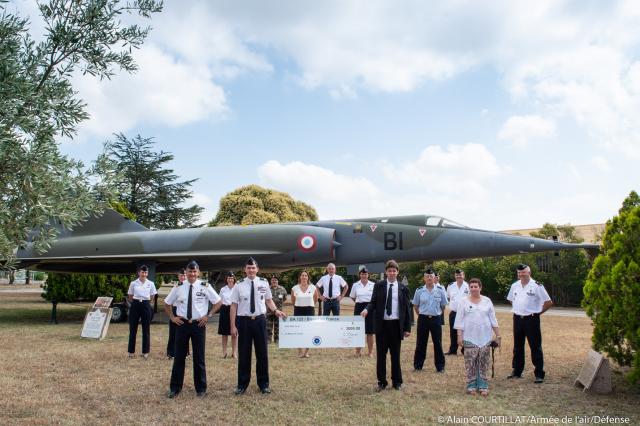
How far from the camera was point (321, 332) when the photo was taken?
799cm

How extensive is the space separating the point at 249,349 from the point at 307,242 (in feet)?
30.1

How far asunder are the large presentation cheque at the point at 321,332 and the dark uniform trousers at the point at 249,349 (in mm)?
989

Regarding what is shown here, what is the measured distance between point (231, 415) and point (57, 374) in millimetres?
3928

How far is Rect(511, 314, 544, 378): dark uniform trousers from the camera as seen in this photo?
→ 748cm

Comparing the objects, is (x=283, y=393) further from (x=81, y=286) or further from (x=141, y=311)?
(x=81, y=286)

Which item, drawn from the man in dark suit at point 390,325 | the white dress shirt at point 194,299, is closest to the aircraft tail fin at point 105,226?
the white dress shirt at point 194,299

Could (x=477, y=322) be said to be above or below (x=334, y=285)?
below

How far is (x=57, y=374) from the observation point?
7.86 metres

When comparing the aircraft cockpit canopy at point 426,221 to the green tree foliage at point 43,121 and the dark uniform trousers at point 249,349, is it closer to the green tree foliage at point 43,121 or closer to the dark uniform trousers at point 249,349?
the dark uniform trousers at point 249,349

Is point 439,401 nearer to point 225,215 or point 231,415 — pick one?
point 231,415

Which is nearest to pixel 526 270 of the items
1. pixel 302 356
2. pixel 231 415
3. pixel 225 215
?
pixel 302 356

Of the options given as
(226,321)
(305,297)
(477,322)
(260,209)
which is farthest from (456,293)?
(260,209)

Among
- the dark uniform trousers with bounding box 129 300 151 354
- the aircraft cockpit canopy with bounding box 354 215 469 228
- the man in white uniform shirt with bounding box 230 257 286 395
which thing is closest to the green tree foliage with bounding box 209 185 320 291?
the aircraft cockpit canopy with bounding box 354 215 469 228

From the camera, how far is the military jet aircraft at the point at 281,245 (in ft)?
49.6
